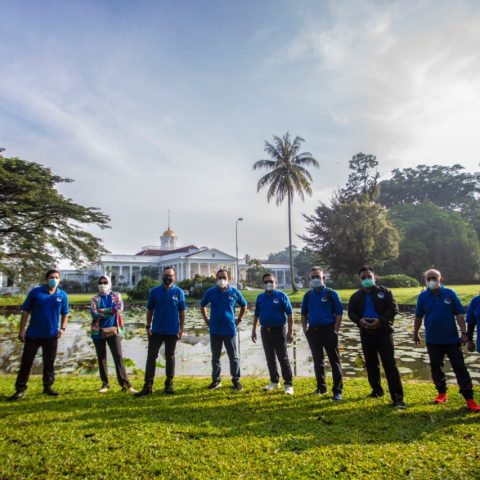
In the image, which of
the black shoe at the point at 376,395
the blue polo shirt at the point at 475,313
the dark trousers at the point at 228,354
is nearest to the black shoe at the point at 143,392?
the dark trousers at the point at 228,354

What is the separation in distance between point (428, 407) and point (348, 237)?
30.9 m

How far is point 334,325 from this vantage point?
18.2ft

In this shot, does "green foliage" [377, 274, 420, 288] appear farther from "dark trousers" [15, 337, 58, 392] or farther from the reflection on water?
"dark trousers" [15, 337, 58, 392]

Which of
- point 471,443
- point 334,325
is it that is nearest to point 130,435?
point 334,325

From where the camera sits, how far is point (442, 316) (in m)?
4.98

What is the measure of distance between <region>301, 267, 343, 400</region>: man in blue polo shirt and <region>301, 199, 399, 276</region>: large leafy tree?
2949 cm

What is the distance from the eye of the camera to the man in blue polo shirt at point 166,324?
5.67m

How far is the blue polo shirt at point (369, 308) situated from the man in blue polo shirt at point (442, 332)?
705 mm

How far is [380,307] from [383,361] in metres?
0.75

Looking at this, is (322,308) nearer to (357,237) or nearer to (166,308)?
(166,308)

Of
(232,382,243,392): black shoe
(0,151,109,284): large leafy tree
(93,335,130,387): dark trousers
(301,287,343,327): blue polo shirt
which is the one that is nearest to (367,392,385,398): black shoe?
(301,287,343,327): blue polo shirt

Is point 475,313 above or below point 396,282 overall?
below

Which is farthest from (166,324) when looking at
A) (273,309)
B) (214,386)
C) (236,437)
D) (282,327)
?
(236,437)

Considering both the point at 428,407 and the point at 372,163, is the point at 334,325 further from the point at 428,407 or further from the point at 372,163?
the point at 372,163
